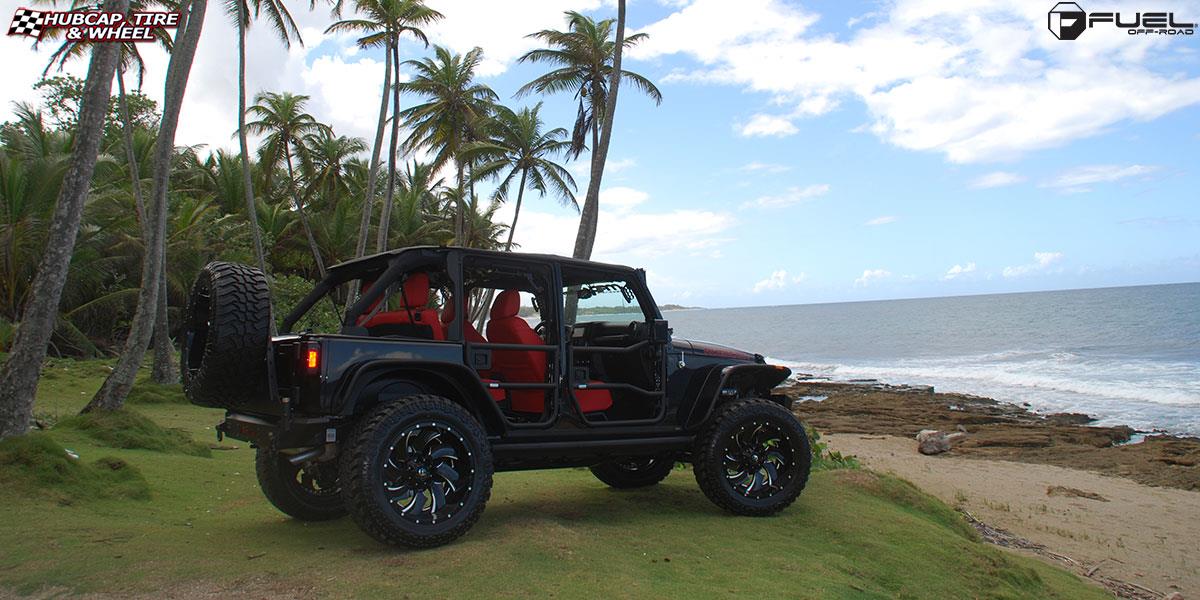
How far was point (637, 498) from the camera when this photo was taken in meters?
6.76

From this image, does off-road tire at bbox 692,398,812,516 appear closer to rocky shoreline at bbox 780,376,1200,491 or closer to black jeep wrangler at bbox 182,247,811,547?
black jeep wrangler at bbox 182,247,811,547

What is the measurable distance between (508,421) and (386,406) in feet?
2.95

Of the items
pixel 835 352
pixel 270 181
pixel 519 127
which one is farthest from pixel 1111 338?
pixel 270 181

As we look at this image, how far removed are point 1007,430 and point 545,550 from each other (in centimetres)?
1941

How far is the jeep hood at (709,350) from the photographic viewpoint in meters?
6.42

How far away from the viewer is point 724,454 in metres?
6.23

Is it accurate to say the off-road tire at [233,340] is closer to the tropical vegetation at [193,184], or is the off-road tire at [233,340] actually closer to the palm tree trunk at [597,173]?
→ the tropical vegetation at [193,184]

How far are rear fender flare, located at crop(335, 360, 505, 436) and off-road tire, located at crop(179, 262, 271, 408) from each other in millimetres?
624

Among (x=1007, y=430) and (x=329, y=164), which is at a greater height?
(x=329, y=164)

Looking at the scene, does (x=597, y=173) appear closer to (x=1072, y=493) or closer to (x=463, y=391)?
(x=1072, y=493)

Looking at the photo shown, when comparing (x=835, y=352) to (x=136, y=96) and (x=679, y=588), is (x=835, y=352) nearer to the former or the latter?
(x=136, y=96)

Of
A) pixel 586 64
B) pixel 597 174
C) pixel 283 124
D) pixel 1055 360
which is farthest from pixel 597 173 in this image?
pixel 1055 360

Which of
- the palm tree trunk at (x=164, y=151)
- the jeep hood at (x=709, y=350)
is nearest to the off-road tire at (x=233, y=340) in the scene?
the jeep hood at (x=709, y=350)

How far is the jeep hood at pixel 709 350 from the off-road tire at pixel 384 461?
196 cm
